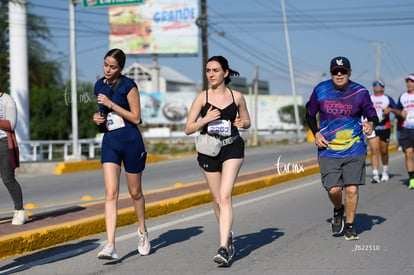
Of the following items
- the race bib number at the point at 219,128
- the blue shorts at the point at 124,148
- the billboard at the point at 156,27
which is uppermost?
the billboard at the point at 156,27

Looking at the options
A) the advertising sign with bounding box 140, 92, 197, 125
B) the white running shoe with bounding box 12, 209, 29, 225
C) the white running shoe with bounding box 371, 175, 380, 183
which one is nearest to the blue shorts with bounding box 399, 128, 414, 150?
the white running shoe with bounding box 371, 175, 380, 183

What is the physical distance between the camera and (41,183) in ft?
52.8

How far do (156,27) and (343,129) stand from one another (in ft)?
195

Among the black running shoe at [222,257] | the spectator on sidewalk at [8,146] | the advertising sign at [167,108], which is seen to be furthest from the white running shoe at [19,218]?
the advertising sign at [167,108]

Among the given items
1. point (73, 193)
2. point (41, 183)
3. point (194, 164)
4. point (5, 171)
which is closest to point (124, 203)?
point (5, 171)

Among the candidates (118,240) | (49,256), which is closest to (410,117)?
(118,240)

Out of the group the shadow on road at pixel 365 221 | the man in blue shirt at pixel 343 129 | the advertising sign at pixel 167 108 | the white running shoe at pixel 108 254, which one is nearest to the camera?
the white running shoe at pixel 108 254

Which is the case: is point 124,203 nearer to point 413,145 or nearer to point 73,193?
point 73,193

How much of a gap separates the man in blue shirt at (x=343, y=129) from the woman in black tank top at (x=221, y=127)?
4.08 ft

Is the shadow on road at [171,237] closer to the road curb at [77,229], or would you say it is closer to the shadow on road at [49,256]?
the shadow on road at [49,256]

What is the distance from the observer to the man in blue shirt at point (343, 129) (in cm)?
703

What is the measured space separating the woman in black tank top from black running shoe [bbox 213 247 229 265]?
6.0 inches

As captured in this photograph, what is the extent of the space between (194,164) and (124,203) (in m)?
13.2

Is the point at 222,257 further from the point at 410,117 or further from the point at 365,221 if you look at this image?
the point at 410,117
